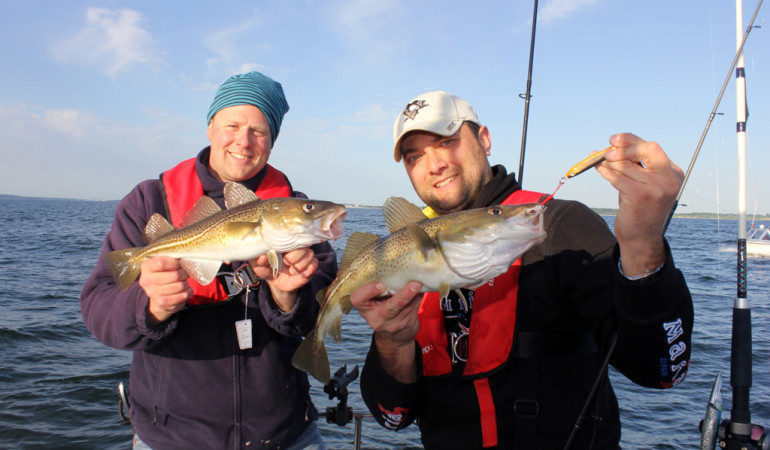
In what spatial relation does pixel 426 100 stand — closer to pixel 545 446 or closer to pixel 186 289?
pixel 186 289

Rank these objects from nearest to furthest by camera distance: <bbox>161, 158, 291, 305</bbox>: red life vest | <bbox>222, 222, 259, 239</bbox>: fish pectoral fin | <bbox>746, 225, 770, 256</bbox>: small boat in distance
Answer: <bbox>222, 222, 259, 239</bbox>: fish pectoral fin → <bbox>161, 158, 291, 305</bbox>: red life vest → <bbox>746, 225, 770, 256</bbox>: small boat in distance

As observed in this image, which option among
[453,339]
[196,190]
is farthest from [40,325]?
[453,339]

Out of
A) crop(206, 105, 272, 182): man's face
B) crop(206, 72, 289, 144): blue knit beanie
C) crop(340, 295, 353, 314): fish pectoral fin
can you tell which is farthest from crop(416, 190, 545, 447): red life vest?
crop(206, 72, 289, 144): blue knit beanie

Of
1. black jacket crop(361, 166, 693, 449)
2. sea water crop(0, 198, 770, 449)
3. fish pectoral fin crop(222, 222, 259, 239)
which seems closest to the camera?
black jacket crop(361, 166, 693, 449)

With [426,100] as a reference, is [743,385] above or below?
below

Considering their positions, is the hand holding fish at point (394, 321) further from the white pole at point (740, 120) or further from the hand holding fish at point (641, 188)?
the white pole at point (740, 120)

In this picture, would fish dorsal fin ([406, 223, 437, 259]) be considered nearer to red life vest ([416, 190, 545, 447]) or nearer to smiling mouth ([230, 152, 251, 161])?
red life vest ([416, 190, 545, 447])

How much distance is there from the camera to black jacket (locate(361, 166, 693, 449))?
2846mm

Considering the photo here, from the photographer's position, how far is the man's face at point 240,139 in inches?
147

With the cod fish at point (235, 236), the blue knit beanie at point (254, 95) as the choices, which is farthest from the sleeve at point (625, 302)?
the blue knit beanie at point (254, 95)

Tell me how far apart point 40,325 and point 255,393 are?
1157 centimetres

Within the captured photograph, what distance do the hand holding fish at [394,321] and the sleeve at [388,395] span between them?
6 cm

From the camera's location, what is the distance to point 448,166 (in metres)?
3.68

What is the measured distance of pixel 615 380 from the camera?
440 inches
